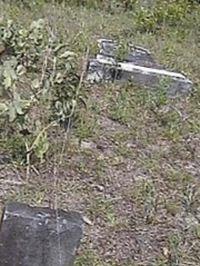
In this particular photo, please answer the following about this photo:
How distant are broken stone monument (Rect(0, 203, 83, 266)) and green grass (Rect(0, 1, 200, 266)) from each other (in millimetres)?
437

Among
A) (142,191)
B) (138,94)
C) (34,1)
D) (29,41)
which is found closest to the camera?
(142,191)

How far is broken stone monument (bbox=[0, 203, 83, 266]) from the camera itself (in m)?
2.69

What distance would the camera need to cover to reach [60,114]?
4234 millimetres

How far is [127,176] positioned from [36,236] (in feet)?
4.58

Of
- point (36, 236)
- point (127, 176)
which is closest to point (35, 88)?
point (127, 176)

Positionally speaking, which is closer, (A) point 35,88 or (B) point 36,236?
(B) point 36,236

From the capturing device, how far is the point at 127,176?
13.3 ft

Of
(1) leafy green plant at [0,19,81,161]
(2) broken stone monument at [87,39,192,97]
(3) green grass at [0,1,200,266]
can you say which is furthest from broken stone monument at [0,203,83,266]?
(2) broken stone monument at [87,39,192,97]

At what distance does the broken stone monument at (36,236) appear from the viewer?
2689 mm

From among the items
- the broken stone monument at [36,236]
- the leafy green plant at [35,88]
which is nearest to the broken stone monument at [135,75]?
the leafy green plant at [35,88]

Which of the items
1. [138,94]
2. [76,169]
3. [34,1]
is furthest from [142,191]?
[34,1]

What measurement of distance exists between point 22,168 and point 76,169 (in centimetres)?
29

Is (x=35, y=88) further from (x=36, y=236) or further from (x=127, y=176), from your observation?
(x=36, y=236)

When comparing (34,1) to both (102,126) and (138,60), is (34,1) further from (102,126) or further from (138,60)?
(102,126)
